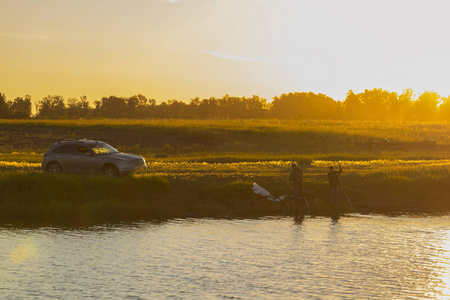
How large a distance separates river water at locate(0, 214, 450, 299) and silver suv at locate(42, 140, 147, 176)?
22.2ft

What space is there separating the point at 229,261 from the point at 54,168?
55.1 ft

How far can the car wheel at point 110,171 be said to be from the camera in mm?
31766

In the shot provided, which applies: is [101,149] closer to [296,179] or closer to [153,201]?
[153,201]

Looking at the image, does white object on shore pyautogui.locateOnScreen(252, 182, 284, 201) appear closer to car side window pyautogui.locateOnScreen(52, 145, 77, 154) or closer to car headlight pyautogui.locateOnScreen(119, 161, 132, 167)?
car headlight pyautogui.locateOnScreen(119, 161, 132, 167)

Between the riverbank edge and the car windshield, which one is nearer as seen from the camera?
the riverbank edge

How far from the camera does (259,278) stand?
17156 mm

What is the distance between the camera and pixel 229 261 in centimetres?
1902

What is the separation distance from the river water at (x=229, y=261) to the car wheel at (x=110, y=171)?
655 cm

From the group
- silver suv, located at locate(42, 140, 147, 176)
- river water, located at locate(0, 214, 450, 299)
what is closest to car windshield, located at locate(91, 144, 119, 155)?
silver suv, located at locate(42, 140, 147, 176)

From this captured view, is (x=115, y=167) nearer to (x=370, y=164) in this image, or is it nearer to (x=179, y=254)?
(x=179, y=254)

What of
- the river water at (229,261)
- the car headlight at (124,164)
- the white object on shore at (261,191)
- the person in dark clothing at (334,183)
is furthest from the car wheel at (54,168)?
the person in dark clothing at (334,183)

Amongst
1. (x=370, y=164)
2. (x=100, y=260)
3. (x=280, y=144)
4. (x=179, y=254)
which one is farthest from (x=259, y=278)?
(x=280, y=144)

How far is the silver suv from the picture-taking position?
104ft

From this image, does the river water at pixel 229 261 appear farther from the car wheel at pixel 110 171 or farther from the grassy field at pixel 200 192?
the car wheel at pixel 110 171
